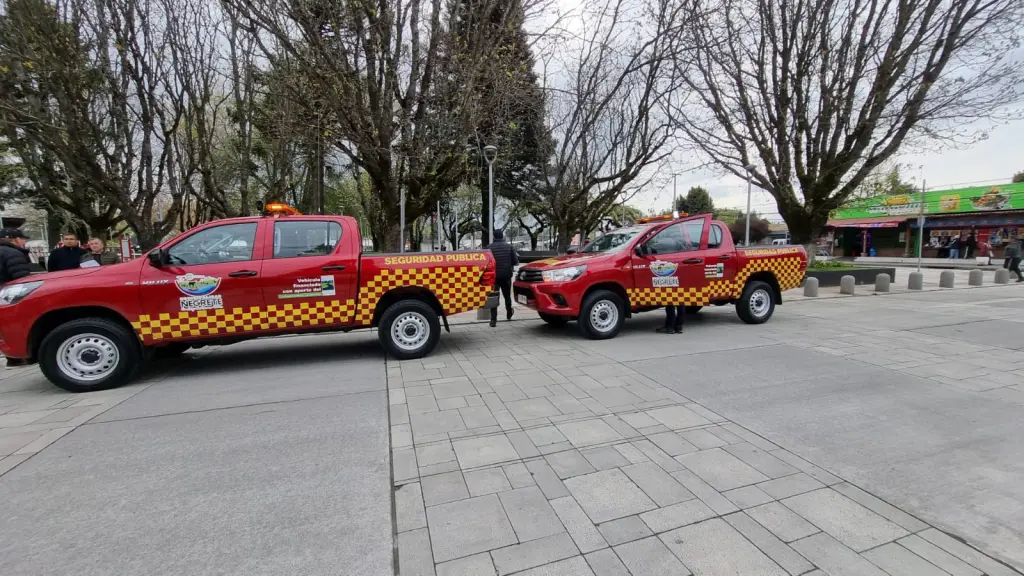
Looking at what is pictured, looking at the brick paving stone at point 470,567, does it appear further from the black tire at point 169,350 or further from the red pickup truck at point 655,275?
the black tire at point 169,350

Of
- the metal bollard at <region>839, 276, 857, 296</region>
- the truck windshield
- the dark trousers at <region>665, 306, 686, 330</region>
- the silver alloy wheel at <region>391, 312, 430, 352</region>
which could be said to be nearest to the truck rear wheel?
the truck windshield

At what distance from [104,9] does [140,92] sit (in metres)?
1.78

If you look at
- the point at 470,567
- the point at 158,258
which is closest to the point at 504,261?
the point at 158,258

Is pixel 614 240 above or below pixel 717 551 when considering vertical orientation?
above

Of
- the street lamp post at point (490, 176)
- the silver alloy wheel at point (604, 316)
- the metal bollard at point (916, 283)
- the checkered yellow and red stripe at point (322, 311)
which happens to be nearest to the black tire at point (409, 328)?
the checkered yellow and red stripe at point (322, 311)

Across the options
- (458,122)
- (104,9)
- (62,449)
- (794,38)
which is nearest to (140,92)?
(104,9)

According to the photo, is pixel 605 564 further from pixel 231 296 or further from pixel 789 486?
pixel 231 296

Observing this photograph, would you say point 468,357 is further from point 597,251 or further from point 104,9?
point 104,9

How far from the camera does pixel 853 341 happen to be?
704 cm

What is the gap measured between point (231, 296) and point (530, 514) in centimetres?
454

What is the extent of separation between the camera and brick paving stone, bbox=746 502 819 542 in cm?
245

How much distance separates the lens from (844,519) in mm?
2576

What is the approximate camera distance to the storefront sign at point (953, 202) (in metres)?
26.8

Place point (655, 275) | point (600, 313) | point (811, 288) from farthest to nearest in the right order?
point (811, 288), point (655, 275), point (600, 313)
